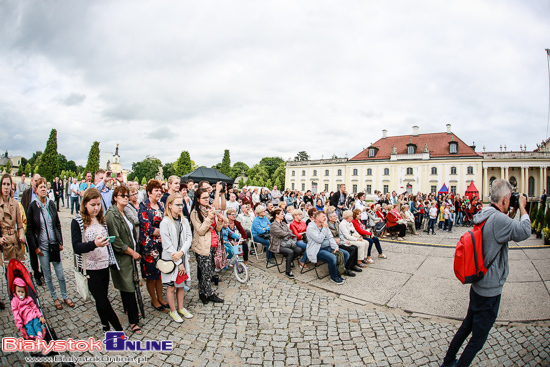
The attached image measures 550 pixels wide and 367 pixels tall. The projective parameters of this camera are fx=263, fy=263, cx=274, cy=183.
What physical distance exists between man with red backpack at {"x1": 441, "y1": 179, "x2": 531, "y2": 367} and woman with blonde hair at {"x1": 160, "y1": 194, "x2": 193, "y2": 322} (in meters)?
3.86

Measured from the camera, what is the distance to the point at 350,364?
134 inches

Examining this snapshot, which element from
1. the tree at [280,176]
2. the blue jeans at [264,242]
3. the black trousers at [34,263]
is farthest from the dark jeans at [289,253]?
the tree at [280,176]

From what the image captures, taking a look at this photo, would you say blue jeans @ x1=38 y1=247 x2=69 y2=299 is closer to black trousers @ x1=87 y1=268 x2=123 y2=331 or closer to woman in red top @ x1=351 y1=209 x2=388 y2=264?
black trousers @ x1=87 y1=268 x2=123 y2=331

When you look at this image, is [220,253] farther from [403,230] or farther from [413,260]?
[403,230]

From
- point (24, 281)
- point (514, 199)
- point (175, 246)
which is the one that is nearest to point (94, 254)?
point (24, 281)

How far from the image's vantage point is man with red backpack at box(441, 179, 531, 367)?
2.81 m

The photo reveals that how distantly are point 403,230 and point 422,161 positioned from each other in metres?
45.9

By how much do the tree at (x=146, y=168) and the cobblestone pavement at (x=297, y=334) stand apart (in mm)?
100601

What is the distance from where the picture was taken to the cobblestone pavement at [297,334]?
346cm

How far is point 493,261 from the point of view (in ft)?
9.55

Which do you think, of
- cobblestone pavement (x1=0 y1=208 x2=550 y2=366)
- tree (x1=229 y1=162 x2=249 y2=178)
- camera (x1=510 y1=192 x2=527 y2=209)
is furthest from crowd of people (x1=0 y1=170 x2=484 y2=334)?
tree (x1=229 y1=162 x2=249 y2=178)

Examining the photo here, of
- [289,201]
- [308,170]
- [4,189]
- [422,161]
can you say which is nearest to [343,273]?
[4,189]

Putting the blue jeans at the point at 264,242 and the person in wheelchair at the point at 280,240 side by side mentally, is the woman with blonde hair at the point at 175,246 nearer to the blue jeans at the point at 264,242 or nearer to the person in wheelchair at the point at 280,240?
the person in wheelchair at the point at 280,240

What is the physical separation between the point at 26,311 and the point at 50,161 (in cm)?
3055
